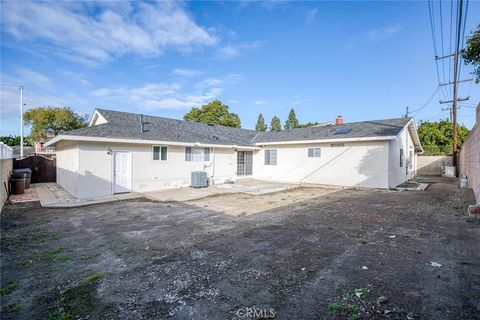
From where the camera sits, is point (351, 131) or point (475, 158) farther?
point (351, 131)

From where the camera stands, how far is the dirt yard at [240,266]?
293 centimetres

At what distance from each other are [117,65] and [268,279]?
19.5 metres

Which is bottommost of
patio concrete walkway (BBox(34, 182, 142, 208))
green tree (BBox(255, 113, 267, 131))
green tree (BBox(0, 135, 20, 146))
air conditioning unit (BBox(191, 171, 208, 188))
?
patio concrete walkway (BBox(34, 182, 142, 208))

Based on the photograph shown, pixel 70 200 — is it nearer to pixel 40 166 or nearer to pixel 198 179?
pixel 198 179

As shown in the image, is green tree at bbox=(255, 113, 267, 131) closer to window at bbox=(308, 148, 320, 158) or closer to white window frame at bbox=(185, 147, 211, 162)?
window at bbox=(308, 148, 320, 158)

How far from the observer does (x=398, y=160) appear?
50.9ft

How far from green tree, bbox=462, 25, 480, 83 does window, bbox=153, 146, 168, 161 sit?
42.1ft

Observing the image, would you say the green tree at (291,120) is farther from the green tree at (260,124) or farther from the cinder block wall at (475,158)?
the cinder block wall at (475,158)

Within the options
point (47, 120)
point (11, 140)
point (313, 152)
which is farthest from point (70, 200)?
point (11, 140)

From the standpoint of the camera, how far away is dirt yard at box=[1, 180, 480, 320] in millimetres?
2926

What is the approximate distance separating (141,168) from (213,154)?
5023mm

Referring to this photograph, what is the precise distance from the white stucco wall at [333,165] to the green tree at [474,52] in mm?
6945

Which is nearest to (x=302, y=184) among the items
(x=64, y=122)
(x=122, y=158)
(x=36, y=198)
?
(x=122, y=158)

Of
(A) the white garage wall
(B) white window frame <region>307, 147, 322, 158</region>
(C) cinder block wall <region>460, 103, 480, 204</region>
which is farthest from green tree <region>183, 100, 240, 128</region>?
(C) cinder block wall <region>460, 103, 480, 204</region>
